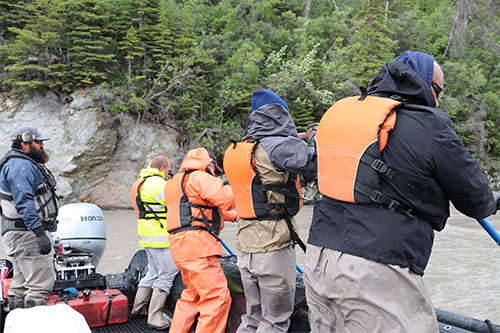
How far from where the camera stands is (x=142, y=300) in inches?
162

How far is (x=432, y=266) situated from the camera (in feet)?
28.9

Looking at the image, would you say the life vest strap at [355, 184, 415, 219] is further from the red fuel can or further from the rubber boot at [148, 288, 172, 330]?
the red fuel can

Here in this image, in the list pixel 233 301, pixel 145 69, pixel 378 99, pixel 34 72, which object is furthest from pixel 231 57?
pixel 378 99

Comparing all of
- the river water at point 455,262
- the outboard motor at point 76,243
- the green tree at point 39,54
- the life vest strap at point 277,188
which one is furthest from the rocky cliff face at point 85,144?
the life vest strap at point 277,188

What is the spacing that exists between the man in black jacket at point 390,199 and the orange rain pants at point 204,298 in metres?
1.63

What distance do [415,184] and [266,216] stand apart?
129cm

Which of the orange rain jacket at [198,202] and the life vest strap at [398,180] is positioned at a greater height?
the life vest strap at [398,180]

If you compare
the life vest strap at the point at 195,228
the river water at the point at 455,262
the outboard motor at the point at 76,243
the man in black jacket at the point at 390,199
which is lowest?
the river water at the point at 455,262

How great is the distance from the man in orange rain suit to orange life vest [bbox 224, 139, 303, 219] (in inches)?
17.2

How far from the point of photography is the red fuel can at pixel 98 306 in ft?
12.4

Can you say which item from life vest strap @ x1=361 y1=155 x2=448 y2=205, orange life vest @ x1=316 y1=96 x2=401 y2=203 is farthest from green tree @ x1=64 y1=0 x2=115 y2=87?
life vest strap @ x1=361 y1=155 x2=448 y2=205

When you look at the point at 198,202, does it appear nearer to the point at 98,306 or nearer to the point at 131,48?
the point at 98,306

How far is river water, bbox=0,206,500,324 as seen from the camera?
6.96m

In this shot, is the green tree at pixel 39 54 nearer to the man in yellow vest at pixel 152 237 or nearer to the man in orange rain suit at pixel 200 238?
the man in yellow vest at pixel 152 237
